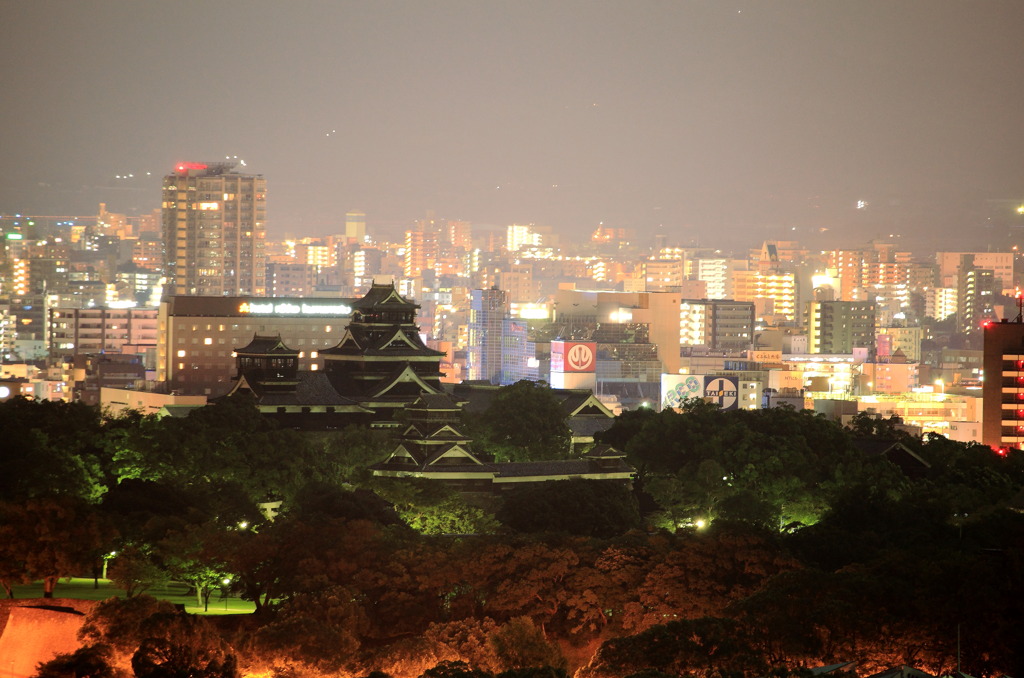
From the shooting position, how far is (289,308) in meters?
132

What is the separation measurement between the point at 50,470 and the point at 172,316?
75617 millimetres

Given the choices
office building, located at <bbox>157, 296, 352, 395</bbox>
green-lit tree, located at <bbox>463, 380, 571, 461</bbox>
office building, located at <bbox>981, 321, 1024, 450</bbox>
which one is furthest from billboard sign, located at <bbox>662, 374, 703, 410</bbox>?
green-lit tree, located at <bbox>463, 380, 571, 461</bbox>

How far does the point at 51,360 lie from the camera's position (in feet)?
536

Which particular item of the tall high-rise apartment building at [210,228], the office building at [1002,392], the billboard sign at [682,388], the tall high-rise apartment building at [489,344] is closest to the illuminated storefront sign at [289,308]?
the billboard sign at [682,388]

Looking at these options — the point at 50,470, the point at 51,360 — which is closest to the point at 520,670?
the point at 50,470

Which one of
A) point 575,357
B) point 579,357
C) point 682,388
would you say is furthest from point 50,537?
point 579,357

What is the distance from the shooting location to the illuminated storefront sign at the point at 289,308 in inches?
5137

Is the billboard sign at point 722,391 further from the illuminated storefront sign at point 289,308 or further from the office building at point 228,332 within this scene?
the illuminated storefront sign at point 289,308

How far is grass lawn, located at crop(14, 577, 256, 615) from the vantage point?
49.1m

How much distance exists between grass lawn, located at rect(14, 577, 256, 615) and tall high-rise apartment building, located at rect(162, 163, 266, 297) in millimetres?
133466

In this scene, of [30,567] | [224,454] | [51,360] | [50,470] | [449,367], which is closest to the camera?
[30,567]

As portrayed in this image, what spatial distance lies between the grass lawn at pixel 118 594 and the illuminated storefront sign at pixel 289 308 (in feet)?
257

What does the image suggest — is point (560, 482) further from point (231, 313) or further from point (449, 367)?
point (449, 367)

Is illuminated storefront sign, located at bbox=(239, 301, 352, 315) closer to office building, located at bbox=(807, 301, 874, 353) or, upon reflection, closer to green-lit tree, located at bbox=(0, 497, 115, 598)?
office building, located at bbox=(807, 301, 874, 353)
